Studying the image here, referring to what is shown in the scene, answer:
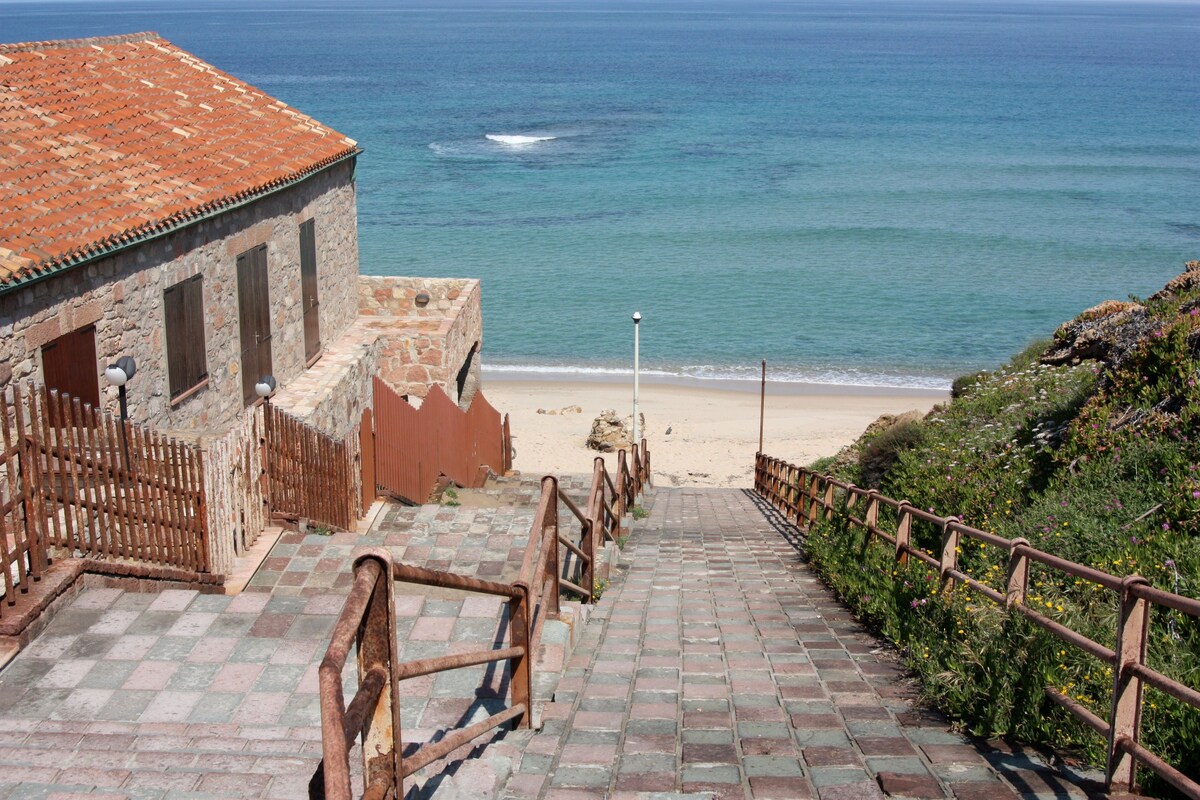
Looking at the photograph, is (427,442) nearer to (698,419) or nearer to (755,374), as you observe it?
(698,419)

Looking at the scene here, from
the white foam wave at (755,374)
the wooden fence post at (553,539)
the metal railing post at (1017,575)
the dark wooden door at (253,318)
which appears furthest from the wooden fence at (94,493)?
the white foam wave at (755,374)

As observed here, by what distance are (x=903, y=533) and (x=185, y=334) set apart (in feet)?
28.6

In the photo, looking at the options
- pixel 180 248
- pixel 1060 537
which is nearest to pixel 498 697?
pixel 1060 537

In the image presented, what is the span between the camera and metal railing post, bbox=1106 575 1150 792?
467 cm

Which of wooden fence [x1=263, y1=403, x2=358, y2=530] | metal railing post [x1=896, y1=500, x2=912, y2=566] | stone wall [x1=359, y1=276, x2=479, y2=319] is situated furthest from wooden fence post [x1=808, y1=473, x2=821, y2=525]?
stone wall [x1=359, y1=276, x2=479, y2=319]

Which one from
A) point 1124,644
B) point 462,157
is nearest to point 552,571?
point 1124,644

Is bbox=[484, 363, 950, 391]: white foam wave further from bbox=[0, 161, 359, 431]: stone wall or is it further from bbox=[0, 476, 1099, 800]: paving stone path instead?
bbox=[0, 476, 1099, 800]: paving stone path

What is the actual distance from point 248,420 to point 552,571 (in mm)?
3693

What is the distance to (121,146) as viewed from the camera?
46.5 ft

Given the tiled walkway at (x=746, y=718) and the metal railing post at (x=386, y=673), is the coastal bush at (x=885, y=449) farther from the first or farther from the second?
the metal railing post at (x=386, y=673)

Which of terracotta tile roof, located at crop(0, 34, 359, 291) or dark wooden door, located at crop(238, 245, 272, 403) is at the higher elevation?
terracotta tile roof, located at crop(0, 34, 359, 291)

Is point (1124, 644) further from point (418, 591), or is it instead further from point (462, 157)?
point (462, 157)

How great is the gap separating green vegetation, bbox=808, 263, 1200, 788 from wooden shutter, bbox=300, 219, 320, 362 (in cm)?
893

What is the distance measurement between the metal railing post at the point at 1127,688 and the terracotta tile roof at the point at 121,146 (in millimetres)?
8899
